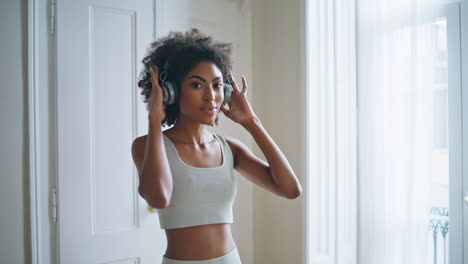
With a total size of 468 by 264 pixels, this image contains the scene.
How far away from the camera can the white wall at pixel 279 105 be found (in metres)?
1.82

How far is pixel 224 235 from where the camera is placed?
1004 millimetres

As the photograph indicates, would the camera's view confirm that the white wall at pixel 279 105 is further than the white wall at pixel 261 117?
Yes

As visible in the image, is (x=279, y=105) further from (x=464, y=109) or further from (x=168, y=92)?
(x=168, y=92)

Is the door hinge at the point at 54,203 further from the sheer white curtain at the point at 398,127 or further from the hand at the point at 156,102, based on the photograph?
the sheer white curtain at the point at 398,127

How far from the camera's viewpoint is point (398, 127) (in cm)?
147

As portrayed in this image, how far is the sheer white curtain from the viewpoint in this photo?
139 cm

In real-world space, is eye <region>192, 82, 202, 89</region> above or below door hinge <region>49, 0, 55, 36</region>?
below

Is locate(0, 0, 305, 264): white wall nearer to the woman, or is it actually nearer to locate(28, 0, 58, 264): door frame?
locate(28, 0, 58, 264): door frame

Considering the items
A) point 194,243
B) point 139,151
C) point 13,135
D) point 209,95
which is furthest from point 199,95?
point 13,135

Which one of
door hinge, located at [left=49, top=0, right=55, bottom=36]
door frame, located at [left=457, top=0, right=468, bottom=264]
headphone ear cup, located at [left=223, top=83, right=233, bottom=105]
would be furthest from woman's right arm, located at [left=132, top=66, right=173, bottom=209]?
door frame, located at [left=457, top=0, right=468, bottom=264]

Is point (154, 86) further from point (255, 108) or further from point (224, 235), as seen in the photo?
point (255, 108)

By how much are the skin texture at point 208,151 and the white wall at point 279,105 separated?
707mm

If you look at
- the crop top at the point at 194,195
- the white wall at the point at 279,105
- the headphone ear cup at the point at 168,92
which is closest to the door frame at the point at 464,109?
the white wall at the point at 279,105

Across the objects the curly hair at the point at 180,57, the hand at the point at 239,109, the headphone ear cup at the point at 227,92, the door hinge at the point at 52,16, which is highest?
the door hinge at the point at 52,16
